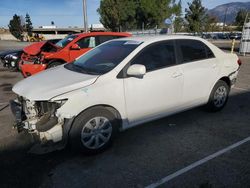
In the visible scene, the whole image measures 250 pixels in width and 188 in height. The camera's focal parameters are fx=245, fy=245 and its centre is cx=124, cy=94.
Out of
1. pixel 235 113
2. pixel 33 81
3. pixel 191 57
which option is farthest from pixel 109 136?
pixel 235 113

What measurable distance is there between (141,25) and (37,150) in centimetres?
4111

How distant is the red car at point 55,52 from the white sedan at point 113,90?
4.12m

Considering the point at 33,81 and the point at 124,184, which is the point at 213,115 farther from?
the point at 33,81

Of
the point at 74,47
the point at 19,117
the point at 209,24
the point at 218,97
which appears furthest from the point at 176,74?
the point at 209,24

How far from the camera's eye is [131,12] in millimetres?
38844

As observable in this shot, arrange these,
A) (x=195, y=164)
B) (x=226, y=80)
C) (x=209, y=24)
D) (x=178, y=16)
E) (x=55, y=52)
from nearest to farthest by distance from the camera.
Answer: (x=195, y=164), (x=226, y=80), (x=55, y=52), (x=178, y=16), (x=209, y=24)

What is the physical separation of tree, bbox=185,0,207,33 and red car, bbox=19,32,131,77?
30590 mm

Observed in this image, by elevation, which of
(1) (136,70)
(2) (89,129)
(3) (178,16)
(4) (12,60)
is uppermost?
(3) (178,16)

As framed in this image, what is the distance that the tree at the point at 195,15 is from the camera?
36.1m

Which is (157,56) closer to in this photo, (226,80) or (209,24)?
(226,80)

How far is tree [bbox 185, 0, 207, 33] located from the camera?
3612 centimetres

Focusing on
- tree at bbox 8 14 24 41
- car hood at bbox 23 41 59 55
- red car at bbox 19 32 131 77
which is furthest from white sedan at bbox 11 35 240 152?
tree at bbox 8 14 24 41

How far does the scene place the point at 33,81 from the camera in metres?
3.76

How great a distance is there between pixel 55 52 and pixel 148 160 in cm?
615
